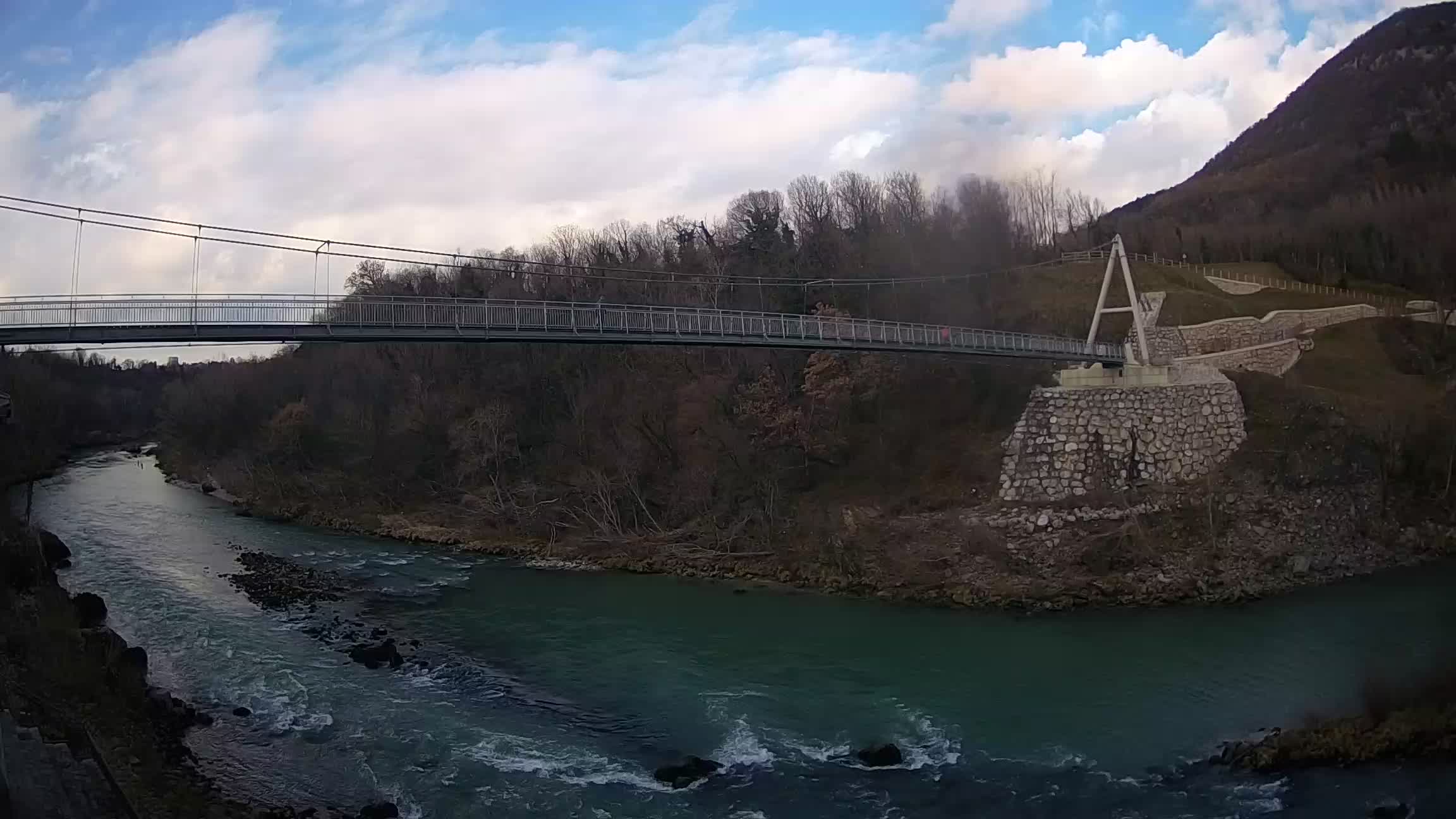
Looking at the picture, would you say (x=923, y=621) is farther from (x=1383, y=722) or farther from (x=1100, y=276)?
(x=1100, y=276)

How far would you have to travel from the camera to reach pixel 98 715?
1446 cm

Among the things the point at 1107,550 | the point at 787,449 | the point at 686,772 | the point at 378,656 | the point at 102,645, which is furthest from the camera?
the point at 787,449

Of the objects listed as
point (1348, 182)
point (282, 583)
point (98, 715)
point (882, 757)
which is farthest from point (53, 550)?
point (1348, 182)

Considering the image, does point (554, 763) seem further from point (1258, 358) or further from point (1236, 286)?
point (1236, 286)

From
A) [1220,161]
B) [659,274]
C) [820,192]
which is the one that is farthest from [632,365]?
[1220,161]

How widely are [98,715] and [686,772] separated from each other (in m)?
9.26

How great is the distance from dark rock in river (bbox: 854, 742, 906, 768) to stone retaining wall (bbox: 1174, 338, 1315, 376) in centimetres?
1926

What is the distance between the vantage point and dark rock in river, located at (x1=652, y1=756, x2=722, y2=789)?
43.4ft

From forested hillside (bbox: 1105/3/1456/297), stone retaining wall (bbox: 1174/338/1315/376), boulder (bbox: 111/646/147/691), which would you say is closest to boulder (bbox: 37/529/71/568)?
boulder (bbox: 111/646/147/691)

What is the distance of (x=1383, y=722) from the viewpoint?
13.0m

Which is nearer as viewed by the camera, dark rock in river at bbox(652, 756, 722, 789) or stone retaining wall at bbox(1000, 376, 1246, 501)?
dark rock in river at bbox(652, 756, 722, 789)

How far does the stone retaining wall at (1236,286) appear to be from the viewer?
39.1 metres

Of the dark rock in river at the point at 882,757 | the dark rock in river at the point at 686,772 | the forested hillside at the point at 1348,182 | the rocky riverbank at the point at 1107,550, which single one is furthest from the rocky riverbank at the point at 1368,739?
the forested hillside at the point at 1348,182

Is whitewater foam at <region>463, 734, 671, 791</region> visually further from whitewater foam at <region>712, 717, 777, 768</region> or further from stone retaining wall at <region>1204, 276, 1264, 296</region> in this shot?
stone retaining wall at <region>1204, 276, 1264, 296</region>
